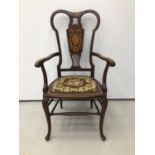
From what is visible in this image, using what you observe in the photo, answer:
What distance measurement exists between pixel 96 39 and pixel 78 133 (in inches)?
43.3

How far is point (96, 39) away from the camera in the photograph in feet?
9.36

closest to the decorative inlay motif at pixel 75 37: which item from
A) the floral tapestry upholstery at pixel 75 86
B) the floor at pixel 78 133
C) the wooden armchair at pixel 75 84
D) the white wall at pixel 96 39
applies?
the wooden armchair at pixel 75 84

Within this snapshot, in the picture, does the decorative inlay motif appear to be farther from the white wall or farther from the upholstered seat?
the upholstered seat

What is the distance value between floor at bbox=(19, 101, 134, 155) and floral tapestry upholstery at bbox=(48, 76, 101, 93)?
40 centimetres

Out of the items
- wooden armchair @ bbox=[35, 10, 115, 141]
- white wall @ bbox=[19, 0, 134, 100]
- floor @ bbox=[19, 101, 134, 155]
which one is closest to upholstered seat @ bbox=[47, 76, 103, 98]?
wooden armchair @ bbox=[35, 10, 115, 141]

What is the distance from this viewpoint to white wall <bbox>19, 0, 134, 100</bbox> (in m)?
2.78

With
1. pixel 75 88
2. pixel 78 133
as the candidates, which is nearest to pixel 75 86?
pixel 75 88

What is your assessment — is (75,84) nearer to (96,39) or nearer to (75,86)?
(75,86)

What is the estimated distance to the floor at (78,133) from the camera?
1.99 metres

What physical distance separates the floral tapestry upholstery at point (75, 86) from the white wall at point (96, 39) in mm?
626

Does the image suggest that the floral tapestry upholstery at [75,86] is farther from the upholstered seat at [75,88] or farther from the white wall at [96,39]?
the white wall at [96,39]
